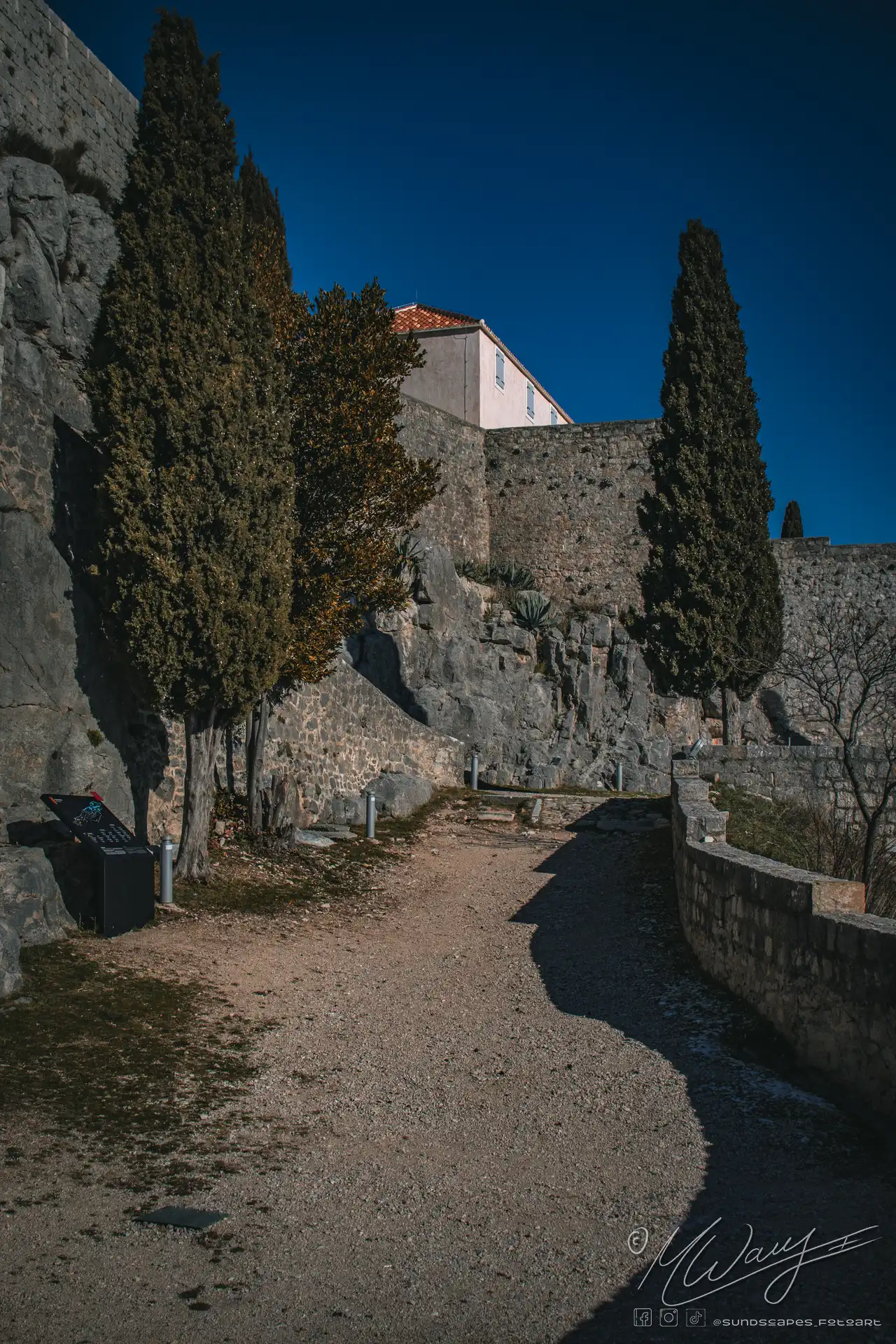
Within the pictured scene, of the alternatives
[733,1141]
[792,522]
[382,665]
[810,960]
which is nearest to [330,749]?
[382,665]

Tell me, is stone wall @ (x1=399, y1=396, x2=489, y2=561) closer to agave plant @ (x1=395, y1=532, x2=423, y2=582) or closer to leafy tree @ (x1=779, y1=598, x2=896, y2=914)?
agave plant @ (x1=395, y1=532, x2=423, y2=582)

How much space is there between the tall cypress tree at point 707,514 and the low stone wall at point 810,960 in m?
14.7

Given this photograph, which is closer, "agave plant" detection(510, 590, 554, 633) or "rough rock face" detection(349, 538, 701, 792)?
"rough rock face" detection(349, 538, 701, 792)

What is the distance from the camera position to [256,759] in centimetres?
1448

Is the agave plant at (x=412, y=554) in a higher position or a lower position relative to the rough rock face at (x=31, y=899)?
higher

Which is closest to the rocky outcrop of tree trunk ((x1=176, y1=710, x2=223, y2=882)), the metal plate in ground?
tree trunk ((x1=176, y1=710, x2=223, y2=882))

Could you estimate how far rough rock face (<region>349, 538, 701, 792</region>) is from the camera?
23766 mm

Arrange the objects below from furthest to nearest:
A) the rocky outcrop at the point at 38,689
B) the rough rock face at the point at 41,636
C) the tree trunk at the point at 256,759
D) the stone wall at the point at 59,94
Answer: the stone wall at the point at 59,94 < the tree trunk at the point at 256,759 < the rough rock face at the point at 41,636 < the rocky outcrop at the point at 38,689

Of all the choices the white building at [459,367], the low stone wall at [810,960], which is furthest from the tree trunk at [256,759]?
the white building at [459,367]

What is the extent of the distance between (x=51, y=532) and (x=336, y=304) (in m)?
5.33

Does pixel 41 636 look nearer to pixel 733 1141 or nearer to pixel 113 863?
pixel 113 863

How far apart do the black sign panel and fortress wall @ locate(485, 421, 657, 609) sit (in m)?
23.9

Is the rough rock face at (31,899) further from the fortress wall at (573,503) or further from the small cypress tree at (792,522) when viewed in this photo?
the small cypress tree at (792,522)

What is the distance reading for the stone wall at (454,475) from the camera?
31016mm
